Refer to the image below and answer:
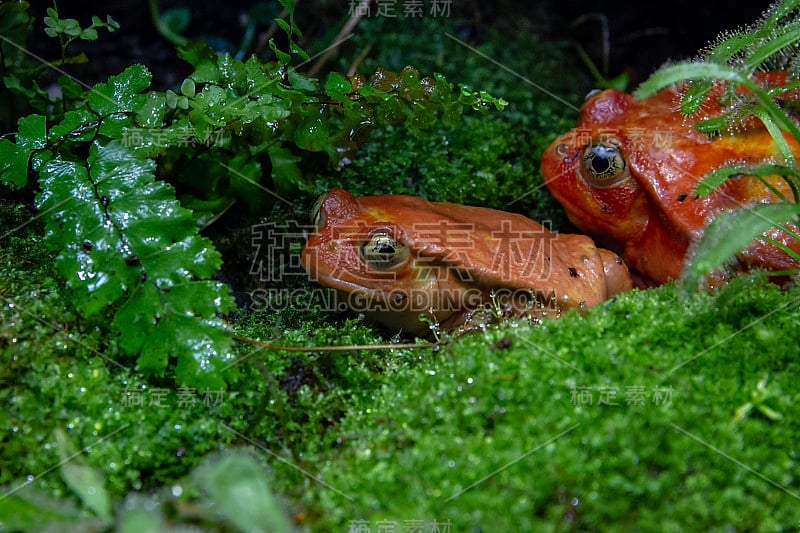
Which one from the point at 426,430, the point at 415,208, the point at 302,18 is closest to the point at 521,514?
the point at 426,430

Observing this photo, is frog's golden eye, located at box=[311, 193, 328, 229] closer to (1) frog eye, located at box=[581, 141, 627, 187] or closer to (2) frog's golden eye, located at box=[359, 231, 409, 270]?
(2) frog's golden eye, located at box=[359, 231, 409, 270]

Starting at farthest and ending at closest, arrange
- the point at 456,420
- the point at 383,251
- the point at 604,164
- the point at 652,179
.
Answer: the point at 604,164, the point at 652,179, the point at 383,251, the point at 456,420

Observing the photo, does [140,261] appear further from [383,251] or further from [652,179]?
[652,179]

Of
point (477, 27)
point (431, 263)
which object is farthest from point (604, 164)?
point (477, 27)

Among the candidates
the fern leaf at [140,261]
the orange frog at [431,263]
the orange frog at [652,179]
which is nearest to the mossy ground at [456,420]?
the fern leaf at [140,261]

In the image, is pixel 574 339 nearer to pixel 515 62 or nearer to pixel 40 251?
pixel 40 251

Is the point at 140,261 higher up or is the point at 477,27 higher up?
the point at 477,27

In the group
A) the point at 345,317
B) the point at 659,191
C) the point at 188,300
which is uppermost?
the point at 659,191
